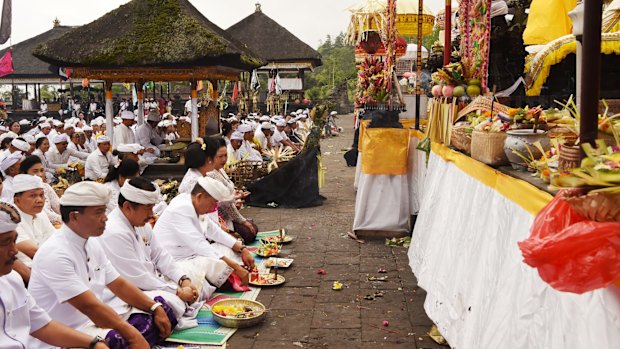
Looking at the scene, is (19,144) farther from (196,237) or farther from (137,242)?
(137,242)

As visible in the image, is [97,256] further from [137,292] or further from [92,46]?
[92,46]

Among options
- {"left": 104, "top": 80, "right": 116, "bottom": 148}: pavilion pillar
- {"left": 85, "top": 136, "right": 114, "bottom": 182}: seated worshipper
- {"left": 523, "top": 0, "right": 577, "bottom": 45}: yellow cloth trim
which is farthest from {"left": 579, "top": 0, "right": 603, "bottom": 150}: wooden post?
{"left": 104, "top": 80, "right": 116, "bottom": 148}: pavilion pillar

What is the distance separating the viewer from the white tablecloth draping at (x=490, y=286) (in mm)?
2014

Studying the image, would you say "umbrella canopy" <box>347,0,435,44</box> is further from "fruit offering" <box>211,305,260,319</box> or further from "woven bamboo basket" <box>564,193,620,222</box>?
"woven bamboo basket" <box>564,193,620,222</box>

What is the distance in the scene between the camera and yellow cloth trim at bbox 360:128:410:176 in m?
7.18

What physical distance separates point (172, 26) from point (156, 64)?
863 millimetres

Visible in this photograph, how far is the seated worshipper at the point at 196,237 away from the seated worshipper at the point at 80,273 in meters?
1.43

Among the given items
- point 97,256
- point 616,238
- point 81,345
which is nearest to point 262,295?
point 97,256

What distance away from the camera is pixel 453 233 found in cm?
418

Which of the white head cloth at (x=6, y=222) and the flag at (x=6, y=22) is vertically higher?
the flag at (x=6, y=22)

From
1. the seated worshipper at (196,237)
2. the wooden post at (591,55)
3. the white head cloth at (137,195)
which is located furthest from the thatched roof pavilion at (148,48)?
the wooden post at (591,55)

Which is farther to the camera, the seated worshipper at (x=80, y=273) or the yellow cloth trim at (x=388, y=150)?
the yellow cloth trim at (x=388, y=150)

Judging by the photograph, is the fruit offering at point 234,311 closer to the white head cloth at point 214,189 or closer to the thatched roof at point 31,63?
the white head cloth at point 214,189

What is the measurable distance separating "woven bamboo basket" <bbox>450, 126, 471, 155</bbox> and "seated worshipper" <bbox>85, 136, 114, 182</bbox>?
20.8 feet
